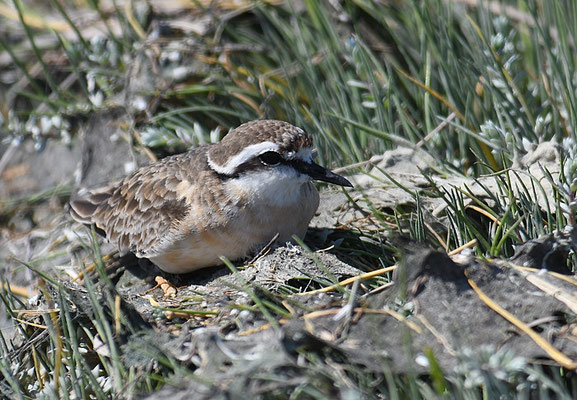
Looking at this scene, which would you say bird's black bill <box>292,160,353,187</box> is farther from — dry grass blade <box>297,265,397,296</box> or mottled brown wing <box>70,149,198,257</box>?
mottled brown wing <box>70,149,198,257</box>

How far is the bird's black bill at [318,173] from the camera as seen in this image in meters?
5.01

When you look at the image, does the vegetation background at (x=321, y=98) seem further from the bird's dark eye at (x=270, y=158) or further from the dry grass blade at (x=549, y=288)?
the bird's dark eye at (x=270, y=158)

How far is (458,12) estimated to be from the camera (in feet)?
21.6

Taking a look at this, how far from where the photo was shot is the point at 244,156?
5031mm

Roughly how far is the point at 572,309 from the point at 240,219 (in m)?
2.26

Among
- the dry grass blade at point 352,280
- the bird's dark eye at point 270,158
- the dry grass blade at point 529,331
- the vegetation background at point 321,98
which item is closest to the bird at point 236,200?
the bird's dark eye at point 270,158

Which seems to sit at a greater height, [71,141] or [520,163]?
[71,141]

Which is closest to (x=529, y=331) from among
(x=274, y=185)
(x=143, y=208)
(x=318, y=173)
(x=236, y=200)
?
(x=318, y=173)

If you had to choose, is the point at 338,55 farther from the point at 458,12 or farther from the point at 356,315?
the point at 356,315

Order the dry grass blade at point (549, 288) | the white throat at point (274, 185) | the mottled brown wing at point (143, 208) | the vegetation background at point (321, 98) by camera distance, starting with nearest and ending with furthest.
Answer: the dry grass blade at point (549, 288) < the vegetation background at point (321, 98) < the white throat at point (274, 185) < the mottled brown wing at point (143, 208)

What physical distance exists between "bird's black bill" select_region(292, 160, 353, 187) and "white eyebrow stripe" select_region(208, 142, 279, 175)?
0.69ft

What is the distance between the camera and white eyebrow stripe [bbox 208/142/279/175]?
16.2 ft

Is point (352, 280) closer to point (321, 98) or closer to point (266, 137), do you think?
point (266, 137)

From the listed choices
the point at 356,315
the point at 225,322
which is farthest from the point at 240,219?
the point at 356,315
